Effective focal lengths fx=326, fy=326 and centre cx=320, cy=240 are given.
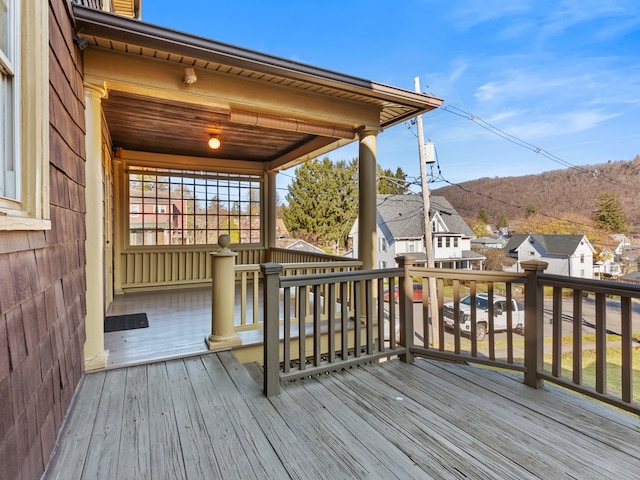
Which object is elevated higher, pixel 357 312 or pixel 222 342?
pixel 357 312

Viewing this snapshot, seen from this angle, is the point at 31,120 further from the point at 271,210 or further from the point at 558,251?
the point at 558,251

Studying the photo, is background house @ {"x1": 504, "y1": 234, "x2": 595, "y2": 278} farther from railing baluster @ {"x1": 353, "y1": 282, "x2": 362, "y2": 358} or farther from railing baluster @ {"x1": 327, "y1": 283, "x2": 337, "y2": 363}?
railing baluster @ {"x1": 327, "y1": 283, "x2": 337, "y2": 363}

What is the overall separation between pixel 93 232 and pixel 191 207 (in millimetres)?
3962

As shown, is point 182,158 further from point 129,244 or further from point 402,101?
point 402,101

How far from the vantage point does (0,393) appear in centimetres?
108

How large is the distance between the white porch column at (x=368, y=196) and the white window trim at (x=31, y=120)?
3.17 metres

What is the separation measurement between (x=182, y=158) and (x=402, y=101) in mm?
4414

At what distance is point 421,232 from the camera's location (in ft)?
59.4

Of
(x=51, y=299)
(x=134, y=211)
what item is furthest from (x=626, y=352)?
(x=134, y=211)

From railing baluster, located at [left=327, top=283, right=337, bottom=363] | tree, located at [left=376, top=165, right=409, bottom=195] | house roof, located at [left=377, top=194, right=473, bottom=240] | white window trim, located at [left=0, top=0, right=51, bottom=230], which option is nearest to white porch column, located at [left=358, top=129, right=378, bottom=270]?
railing baluster, located at [left=327, top=283, right=337, bottom=363]

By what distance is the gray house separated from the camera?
1741cm

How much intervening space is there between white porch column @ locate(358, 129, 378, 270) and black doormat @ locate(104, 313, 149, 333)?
283cm

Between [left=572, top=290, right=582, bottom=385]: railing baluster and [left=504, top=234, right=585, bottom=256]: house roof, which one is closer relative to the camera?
[left=572, top=290, right=582, bottom=385]: railing baluster

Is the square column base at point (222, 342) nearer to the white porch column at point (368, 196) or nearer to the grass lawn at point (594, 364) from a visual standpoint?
the white porch column at point (368, 196)
